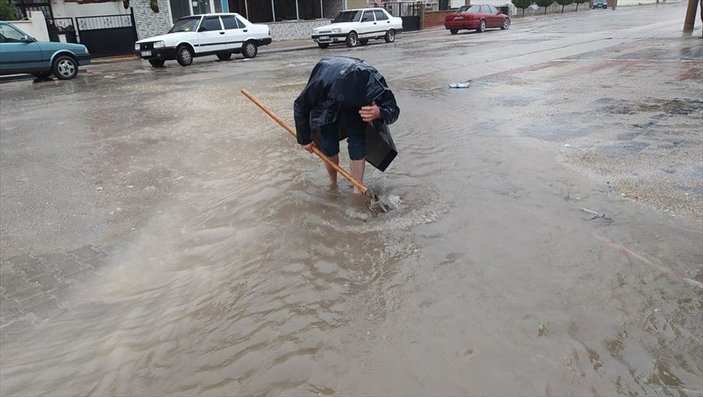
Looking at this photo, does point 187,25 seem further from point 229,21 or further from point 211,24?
point 229,21

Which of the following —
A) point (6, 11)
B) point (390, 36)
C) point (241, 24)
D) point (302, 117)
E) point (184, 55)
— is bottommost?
point (390, 36)

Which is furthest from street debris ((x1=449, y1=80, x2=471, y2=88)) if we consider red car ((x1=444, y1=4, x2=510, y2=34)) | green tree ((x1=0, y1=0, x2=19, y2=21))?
red car ((x1=444, y1=4, x2=510, y2=34))

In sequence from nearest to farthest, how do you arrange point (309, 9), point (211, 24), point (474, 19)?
point (211, 24), point (474, 19), point (309, 9)

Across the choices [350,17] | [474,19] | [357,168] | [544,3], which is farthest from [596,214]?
[544,3]

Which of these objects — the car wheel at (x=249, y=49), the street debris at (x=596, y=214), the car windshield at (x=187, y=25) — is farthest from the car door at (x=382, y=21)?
the street debris at (x=596, y=214)

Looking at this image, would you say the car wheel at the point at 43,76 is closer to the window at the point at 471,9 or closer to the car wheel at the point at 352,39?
the car wheel at the point at 352,39

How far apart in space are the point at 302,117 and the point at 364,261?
152cm

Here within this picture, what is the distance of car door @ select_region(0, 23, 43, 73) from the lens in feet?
45.3

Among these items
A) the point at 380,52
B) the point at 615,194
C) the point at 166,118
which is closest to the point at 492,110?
the point at 615,194

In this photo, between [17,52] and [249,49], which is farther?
[249,49]

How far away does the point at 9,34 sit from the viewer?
14070mm

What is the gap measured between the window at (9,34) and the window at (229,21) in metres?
6.55

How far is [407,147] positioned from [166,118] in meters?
4.53

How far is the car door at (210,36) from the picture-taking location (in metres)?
18.1
